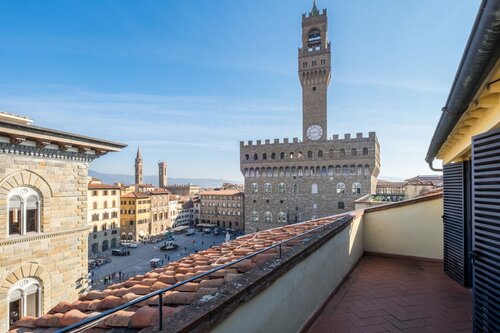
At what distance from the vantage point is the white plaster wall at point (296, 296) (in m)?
2.34

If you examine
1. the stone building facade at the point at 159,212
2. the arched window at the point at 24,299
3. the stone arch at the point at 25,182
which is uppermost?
the stone arch at the point at 25,182

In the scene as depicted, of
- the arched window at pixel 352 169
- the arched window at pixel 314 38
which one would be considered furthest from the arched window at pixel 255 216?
the arched window at pixel 314 38

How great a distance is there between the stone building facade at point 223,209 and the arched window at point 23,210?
52803mm

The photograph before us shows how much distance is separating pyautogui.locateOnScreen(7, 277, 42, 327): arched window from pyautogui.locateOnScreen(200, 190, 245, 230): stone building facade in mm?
52487

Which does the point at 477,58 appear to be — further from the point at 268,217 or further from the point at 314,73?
the point at 314,73

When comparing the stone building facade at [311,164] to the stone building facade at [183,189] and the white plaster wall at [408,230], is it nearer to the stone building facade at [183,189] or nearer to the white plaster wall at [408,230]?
the white plaster wall at [408,230]

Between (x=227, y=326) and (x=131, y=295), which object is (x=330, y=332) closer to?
(x=227, y=326)

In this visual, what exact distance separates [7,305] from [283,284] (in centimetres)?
736

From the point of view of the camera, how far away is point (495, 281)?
8.71 ft

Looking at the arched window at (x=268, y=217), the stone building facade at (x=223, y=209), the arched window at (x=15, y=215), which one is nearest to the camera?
the arched window at (x=15, y=215)

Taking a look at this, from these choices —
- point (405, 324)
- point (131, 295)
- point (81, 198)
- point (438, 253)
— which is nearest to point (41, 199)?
point (81, 198)

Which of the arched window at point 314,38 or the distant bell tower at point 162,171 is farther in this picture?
the distant bell tower at point 162,171

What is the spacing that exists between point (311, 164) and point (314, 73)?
12.6m

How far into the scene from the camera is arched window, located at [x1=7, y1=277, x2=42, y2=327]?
6.78 metres
